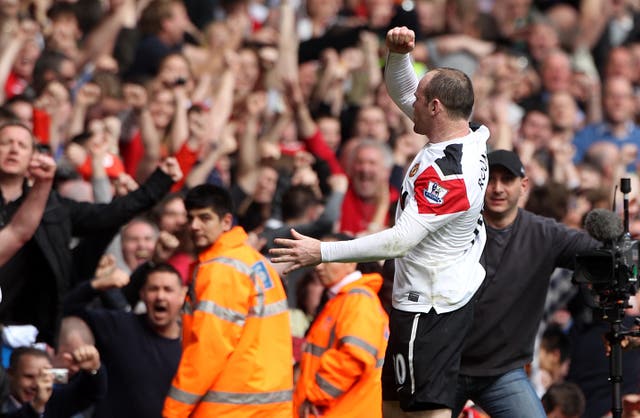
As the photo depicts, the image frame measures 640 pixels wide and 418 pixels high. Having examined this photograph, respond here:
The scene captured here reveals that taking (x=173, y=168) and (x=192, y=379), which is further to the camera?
(x=173, y=168)

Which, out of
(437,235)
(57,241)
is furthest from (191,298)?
(437,235)

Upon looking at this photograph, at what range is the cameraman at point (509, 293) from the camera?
335 inches

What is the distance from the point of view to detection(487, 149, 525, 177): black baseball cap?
28.9 feet

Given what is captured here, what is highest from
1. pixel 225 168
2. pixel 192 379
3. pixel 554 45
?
pixel 554 45

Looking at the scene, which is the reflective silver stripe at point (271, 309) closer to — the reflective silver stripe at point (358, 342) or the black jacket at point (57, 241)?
the reflective silver stripe at point (358, 342)

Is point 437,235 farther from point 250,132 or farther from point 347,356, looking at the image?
point 250,132

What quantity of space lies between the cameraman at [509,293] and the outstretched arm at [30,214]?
2.62 meters

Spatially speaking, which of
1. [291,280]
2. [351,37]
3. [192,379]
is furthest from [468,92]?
[351,37]

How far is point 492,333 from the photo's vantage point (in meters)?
8.56

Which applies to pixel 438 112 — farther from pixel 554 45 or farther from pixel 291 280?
pixel 554 45

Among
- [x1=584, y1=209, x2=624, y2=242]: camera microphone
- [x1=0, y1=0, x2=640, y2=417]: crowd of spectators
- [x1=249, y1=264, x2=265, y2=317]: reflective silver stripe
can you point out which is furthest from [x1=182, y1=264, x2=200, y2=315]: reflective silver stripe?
[x1=584, y1=209, x2=624, y2=242]: camera microphone

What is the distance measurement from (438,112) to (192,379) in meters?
2.27

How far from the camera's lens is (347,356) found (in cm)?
909

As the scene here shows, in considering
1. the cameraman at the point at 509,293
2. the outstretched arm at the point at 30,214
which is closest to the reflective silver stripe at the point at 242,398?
the cameraman at the point at 509,293
